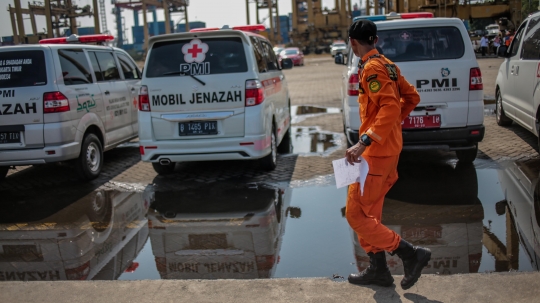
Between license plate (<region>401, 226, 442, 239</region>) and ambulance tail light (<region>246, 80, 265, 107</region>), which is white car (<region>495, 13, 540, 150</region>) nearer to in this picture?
license plate (<region>401, 226, 442, 239</region>)

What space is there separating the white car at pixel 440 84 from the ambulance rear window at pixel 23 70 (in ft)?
12.7

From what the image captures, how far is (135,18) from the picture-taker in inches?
5994

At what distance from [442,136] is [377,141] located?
355 centimetres

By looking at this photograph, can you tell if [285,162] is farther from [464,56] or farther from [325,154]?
[464,56]

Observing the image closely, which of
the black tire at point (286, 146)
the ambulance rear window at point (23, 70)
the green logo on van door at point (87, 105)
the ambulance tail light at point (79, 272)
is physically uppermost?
the ambulance rear window at point (23, 70)

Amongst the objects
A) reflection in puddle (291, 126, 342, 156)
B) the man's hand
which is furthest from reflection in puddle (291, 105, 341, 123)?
the man's hand

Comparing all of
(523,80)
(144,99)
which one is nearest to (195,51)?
(144,99)

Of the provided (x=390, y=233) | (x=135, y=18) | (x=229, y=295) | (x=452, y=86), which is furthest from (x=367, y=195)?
(x=135, y=18)

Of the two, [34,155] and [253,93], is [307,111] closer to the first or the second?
[253,93]

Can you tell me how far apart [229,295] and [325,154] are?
4933mm

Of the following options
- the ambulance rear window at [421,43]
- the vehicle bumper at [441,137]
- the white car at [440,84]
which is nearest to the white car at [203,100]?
the white car at [440,84]

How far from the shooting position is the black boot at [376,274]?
3.56 meters

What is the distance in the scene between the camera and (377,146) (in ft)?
10.9

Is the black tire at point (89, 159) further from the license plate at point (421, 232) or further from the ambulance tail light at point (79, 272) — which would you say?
the license plate at point (421, 232)
